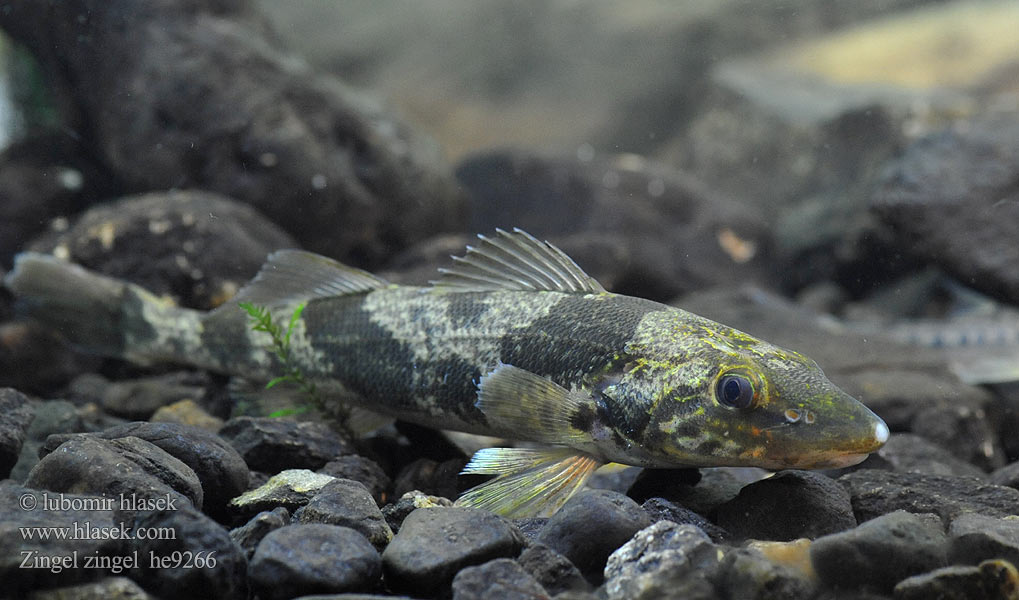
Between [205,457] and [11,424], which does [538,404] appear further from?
[11,424]

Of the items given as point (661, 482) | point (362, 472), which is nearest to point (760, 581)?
point (661, 482)

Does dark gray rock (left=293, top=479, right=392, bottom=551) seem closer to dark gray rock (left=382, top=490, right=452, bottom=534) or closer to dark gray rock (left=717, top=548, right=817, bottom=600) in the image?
dark gray rock (left=382, top=490, right=452, bottom=534)

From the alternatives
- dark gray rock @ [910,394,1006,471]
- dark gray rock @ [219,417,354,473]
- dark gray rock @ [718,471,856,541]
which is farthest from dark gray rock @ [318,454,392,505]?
dark gray rock @ [910,394,1006,471]

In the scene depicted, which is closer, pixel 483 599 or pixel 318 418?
pixel 483 599

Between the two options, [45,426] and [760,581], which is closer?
[760,581]

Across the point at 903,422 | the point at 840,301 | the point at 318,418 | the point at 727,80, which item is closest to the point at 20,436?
the point at 318,418

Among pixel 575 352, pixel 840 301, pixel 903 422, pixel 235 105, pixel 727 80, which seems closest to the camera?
pixel 575 352

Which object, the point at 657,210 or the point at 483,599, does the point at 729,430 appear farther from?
the point at 657,210
